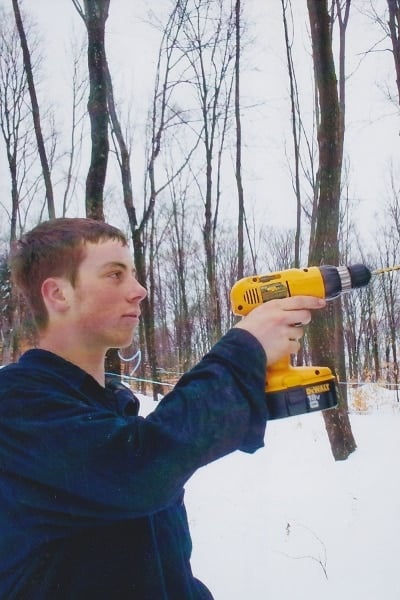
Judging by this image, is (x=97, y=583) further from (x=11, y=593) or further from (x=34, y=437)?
(x=34, y=437)

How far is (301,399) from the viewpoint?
42.1 inches

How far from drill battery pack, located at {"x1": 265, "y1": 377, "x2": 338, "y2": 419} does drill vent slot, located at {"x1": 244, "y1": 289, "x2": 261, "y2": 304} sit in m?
0.22

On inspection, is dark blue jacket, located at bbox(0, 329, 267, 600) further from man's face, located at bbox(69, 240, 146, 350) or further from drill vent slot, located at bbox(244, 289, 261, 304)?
drill vent slot, located at bbox(244, 289, 261, 304)

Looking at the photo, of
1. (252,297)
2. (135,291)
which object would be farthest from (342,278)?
(135,291)

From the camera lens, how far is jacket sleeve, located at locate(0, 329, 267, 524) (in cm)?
68

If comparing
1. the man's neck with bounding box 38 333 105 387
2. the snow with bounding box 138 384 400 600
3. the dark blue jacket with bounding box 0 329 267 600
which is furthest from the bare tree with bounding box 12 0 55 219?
the dark blue jacket with bounding box 0 329 267 600

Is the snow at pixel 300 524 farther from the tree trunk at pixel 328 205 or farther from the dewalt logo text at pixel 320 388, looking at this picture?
the dewalt logo text at pixel 320 388

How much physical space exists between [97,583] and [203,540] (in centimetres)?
279

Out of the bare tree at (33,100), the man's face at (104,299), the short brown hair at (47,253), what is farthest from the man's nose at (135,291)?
the bare tree at (33,100)

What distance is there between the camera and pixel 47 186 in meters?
9.24

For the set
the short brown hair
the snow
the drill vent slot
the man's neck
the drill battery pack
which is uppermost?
the short brown hair

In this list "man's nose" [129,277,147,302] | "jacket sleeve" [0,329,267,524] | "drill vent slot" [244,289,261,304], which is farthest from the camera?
"drill vent slot" [244,289,261,304]

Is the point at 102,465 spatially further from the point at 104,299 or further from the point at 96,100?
the point at 96,100

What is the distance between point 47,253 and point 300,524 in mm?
2966
